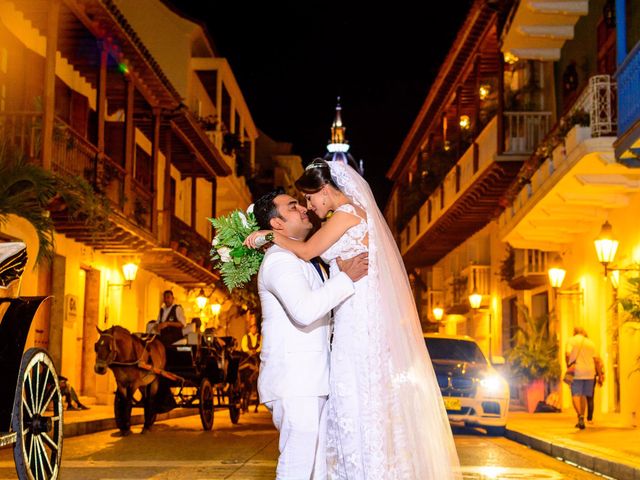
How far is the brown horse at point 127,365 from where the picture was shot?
15430 millimetres

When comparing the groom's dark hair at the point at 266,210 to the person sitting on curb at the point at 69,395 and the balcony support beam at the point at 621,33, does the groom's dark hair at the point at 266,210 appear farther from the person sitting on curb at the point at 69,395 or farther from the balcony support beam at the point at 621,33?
the person sitting on curb at the point at 69,395

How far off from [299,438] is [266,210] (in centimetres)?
126

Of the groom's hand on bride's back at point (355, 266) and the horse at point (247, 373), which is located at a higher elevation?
the groom's hand on bride's back at point (355, 266)

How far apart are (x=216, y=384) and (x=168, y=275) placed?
14.0 meters

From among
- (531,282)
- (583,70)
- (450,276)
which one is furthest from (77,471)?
(450,276)

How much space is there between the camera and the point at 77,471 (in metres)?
10.6

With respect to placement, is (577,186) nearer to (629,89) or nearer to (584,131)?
(584,131)

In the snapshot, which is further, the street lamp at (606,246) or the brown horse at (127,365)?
the street lamp at (606,246)

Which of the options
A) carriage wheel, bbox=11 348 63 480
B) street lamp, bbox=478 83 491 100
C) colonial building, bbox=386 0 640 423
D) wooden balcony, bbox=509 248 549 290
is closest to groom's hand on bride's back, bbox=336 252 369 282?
carriage wheel, bbox=11 348 63 480

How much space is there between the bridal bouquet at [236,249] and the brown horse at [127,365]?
30.7 ft

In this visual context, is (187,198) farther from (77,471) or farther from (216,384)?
(77,471)

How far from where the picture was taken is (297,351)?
550 centimetres

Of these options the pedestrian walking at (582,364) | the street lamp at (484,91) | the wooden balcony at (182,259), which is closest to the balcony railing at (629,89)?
the pedestrian walking at (582,364)

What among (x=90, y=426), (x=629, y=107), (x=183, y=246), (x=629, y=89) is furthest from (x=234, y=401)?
(x=183, y=246)
